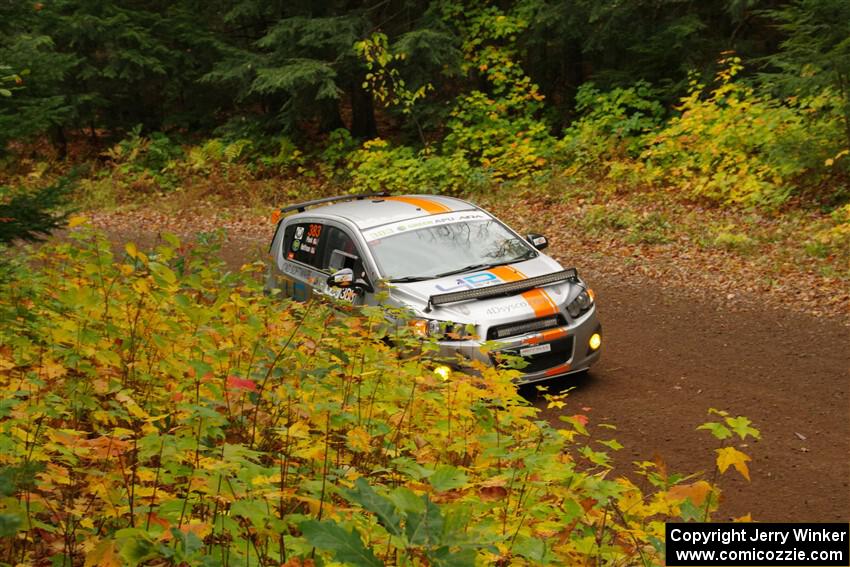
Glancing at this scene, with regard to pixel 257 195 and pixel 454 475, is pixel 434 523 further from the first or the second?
pixel 257 195

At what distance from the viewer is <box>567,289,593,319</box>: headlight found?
28.9ft

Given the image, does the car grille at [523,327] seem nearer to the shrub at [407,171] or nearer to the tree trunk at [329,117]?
the shrub at [407,171]

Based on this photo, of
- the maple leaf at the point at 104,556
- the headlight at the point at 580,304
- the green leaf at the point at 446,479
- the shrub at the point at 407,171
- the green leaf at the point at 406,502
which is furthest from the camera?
the shrub at the point at 407,171

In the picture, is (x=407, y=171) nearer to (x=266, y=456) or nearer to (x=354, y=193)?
(x=354, y=193)

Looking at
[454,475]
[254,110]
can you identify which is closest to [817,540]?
[454,475]

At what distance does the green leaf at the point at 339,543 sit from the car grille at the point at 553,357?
6134mm

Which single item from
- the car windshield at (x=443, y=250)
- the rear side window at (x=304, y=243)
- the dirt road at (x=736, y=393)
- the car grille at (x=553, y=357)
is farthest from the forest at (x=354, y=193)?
the car windshield at (x=443, y=250)

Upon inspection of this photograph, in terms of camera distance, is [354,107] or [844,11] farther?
[354,107]

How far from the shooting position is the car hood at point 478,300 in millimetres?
8344

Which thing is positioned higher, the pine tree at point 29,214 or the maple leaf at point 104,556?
the pine tree at point 29,214

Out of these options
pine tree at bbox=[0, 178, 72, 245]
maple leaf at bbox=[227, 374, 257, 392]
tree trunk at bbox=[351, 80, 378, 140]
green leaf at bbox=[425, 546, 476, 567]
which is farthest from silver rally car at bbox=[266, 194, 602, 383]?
tree trunk at bbox=[351, 80, 378, 140]

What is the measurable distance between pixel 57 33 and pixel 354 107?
27.3 feet

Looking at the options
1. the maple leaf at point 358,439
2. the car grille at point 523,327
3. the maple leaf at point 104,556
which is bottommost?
the car grille at point 523,327

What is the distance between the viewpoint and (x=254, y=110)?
2875 cm
